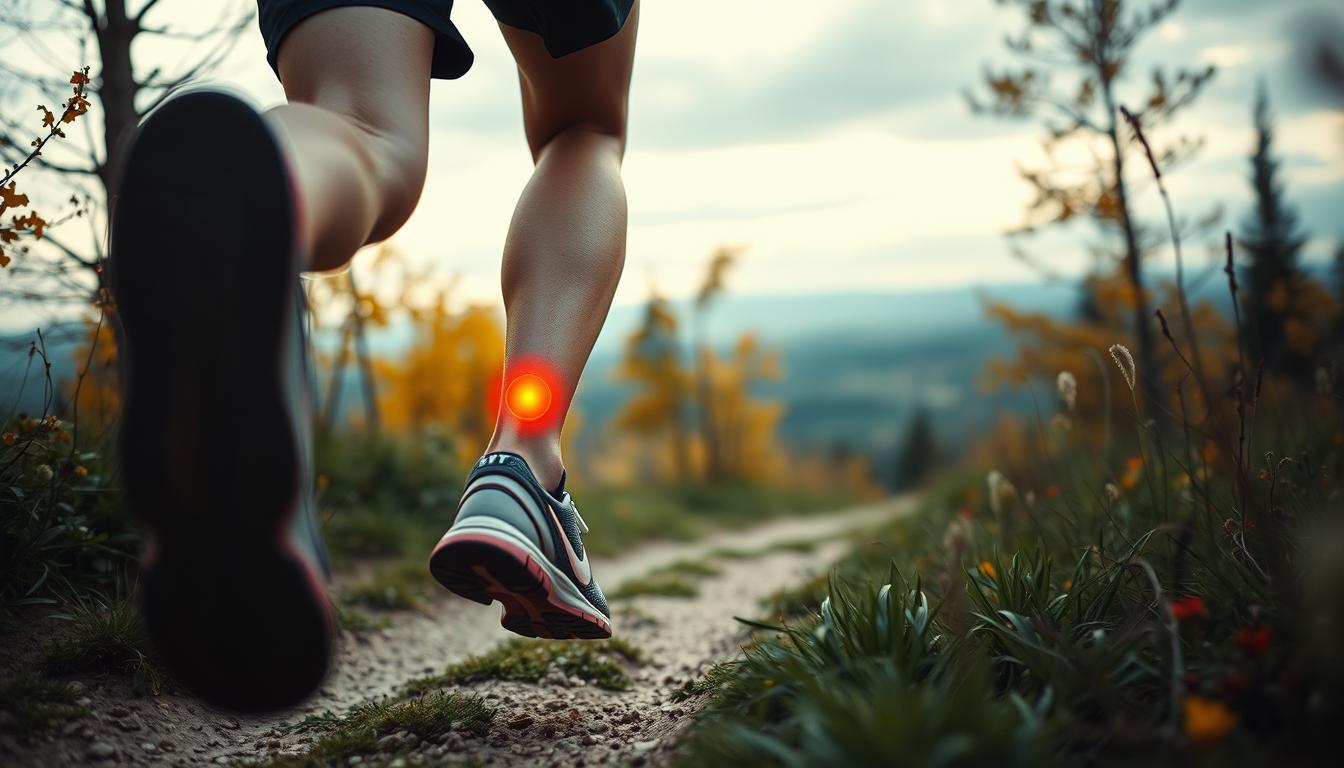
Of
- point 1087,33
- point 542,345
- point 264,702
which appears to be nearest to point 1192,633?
point 542,345

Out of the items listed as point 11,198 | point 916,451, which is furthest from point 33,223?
point 916,451

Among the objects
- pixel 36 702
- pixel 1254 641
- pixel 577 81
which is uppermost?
pixel 577 81

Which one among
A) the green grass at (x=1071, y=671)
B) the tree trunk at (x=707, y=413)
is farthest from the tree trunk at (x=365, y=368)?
the tree trunk at (x=707, y=413)

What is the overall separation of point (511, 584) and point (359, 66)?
824 mm

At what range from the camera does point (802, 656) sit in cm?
135

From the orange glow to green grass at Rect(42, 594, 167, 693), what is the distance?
3.19ft

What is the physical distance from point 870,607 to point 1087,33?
5.63 m

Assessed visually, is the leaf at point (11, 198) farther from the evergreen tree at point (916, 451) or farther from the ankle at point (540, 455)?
the evergreen tree at point (916, 451)

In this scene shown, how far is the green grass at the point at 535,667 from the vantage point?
188 cm

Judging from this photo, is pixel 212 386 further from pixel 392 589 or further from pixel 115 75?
pixel 115 75

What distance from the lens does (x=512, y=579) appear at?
3.97ft

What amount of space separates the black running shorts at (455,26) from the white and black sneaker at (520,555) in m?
0.71

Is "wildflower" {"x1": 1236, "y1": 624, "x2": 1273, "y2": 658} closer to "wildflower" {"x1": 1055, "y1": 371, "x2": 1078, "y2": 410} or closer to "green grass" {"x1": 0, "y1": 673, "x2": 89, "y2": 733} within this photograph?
"wildflower" {"x1": 1055, "y1": 371, "x2": 1078, "y2": 410}

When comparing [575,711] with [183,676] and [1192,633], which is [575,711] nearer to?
[183,676]
